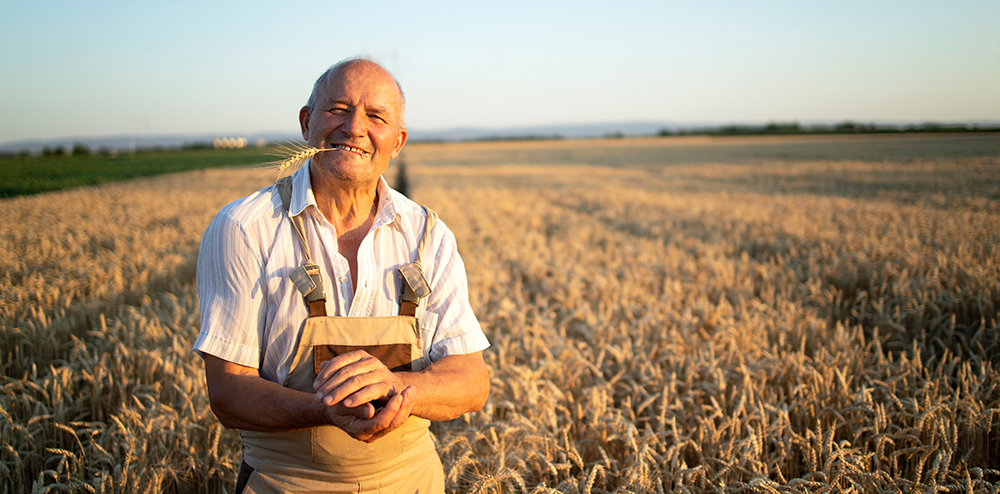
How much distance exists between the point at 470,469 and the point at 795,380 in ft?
7.74

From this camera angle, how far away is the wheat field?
2.41 meters

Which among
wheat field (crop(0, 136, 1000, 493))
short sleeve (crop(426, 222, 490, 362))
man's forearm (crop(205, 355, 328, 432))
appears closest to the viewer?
man's forearm (crop(205, 355, 328, 432))

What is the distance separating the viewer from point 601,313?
4484 millimetres

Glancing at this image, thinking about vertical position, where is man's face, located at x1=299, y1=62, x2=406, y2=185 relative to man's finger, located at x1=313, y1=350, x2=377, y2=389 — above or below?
above

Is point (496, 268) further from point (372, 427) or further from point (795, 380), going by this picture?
point (372, 427)

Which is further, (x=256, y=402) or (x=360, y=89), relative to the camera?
(x=360, y=89)

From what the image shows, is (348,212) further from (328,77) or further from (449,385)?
(449,385)

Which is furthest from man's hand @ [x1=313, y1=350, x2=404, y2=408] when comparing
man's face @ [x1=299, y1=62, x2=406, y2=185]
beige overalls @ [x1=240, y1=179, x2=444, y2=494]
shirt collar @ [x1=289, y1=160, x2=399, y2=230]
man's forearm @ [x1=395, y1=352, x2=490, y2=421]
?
man's face @ [x1=299, y1=62, x2=406, y2=185]

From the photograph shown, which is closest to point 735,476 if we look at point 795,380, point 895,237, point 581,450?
point 581,450

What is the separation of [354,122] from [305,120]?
33 centimetres

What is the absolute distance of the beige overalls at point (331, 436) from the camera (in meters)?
1.65

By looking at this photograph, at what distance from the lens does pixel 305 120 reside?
1883mm

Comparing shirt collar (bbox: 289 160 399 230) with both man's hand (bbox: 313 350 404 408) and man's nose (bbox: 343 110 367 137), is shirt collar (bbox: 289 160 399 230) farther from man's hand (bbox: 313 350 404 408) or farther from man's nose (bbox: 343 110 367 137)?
man's hand (bbox: 313 350 404 408)

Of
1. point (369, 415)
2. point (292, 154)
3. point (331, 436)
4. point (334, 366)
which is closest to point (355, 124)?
point (292, 154)
